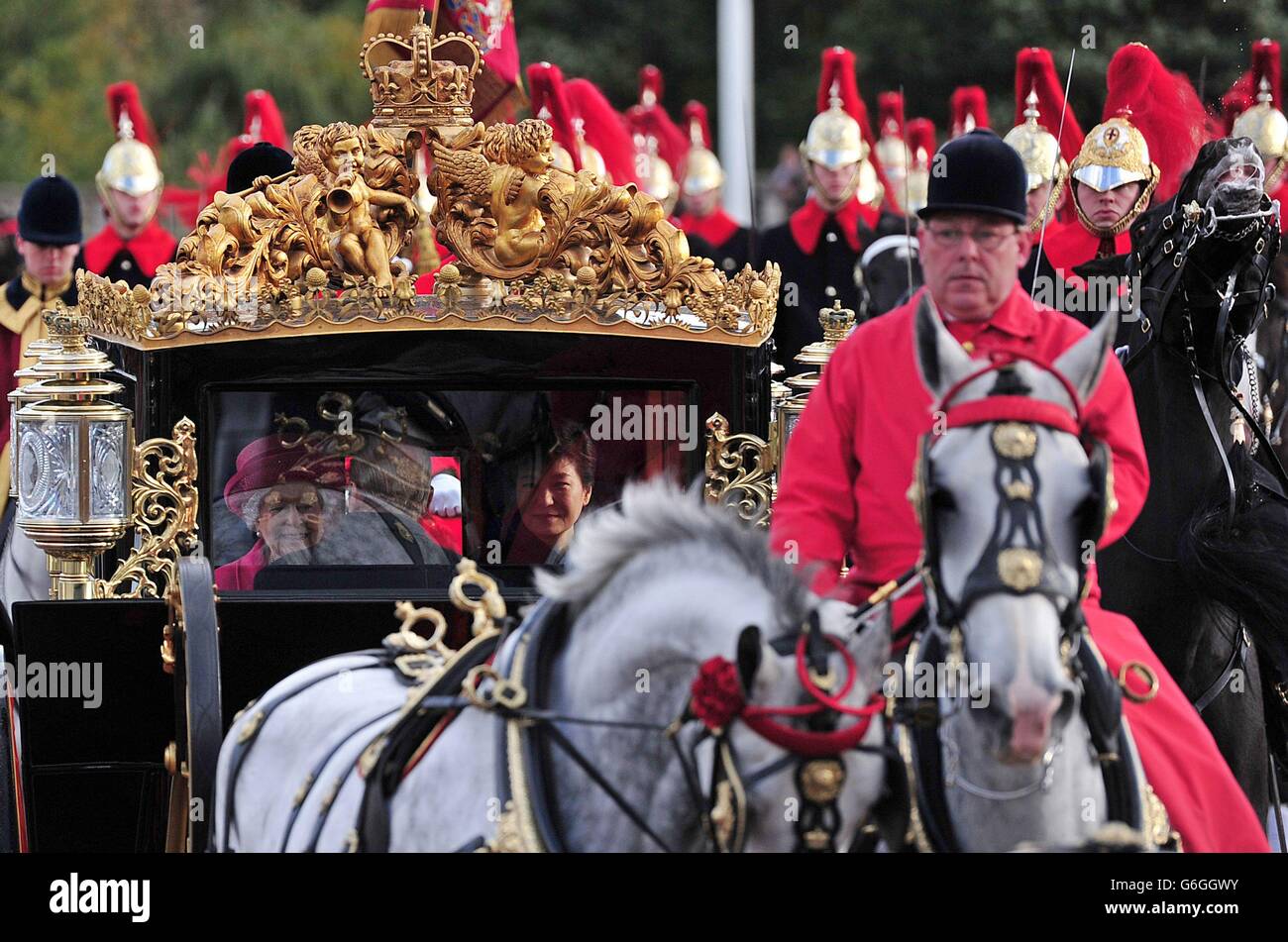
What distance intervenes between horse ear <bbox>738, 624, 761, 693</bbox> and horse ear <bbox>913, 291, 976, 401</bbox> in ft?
1.33

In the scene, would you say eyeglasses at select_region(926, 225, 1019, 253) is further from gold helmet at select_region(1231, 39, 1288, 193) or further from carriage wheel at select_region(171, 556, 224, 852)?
gold helmet at select_region(1231, 39, 1288, 193)

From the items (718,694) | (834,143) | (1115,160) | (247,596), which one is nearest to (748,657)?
(718,694)

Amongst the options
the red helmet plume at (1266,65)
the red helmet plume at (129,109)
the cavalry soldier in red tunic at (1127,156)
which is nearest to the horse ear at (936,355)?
the cavalry soldier in red tunic at (1127,156)

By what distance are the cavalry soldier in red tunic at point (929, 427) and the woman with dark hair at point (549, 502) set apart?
1.08 meters

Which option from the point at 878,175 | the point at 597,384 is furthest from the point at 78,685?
the point at 878,175

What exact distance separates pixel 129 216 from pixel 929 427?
5401 millimetres

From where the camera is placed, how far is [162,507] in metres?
4.72

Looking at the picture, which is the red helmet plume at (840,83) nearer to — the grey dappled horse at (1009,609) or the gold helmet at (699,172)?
the gold helmet at (699,172)

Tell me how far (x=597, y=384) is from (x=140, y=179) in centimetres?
395

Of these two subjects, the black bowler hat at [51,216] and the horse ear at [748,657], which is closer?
the horse ear at [748,657]

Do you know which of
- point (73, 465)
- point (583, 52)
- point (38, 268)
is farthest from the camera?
point (583, 52)

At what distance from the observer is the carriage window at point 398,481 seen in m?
4.81

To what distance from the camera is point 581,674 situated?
3.28 meters

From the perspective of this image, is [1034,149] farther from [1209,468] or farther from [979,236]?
[979,236]
